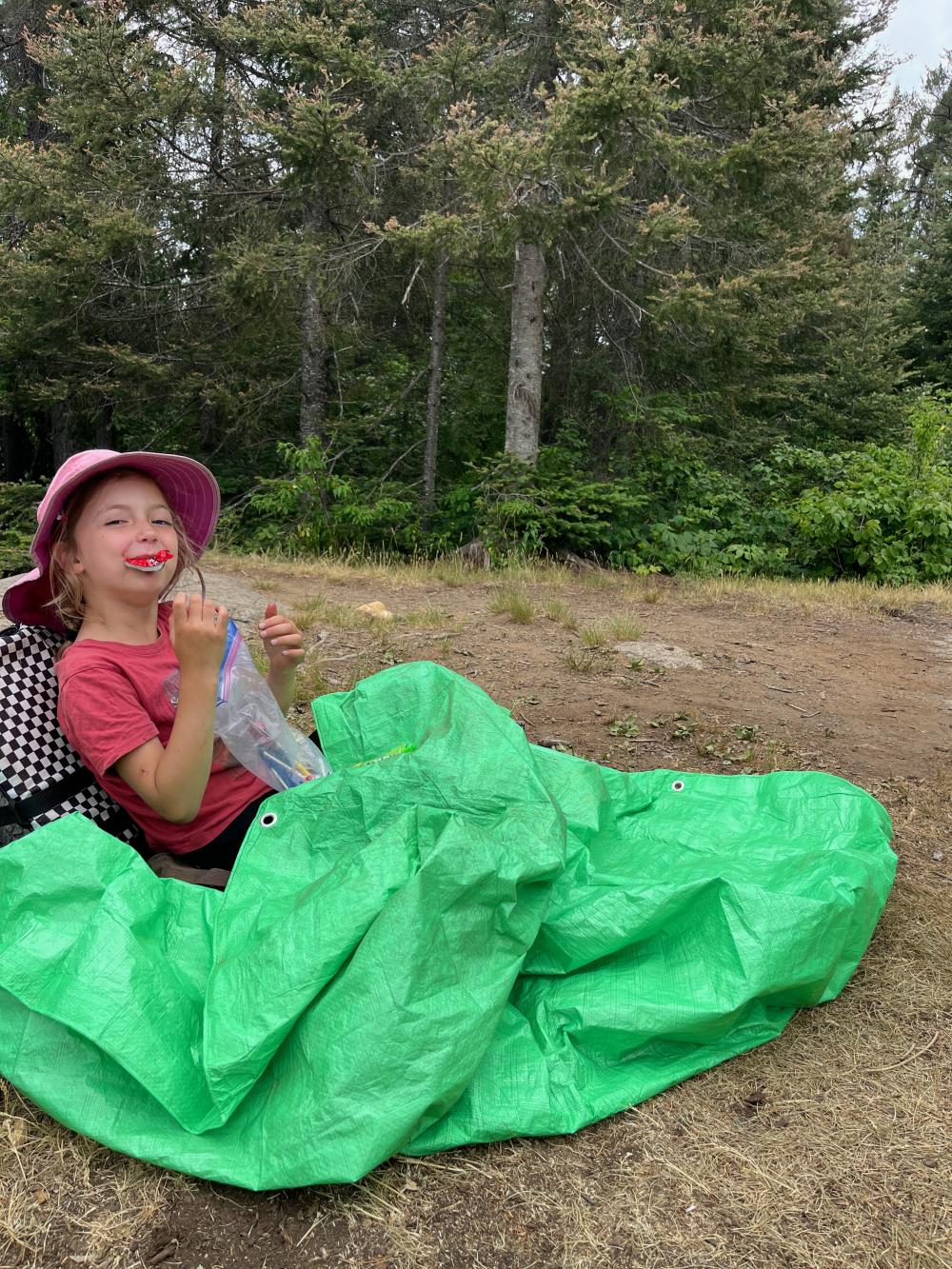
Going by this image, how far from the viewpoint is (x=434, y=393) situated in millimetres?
10508

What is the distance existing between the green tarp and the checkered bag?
0.65 feet

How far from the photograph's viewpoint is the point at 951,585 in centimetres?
778

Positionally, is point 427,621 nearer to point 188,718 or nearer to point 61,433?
point 188,718

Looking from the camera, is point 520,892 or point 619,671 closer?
point 520,892

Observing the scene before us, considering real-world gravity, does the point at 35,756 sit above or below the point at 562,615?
above

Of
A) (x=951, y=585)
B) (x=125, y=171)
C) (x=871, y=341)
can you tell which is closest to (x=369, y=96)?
(x=125, y=171)

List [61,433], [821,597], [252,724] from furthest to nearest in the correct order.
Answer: [61,433]
[821,597]
[252,724]

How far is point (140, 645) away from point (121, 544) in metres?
0.21

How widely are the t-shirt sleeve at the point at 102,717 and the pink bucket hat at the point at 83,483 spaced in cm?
27

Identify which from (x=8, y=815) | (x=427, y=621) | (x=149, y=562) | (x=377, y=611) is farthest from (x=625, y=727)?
(x=8, y=815)

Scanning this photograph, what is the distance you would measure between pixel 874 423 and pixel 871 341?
39.3 inches

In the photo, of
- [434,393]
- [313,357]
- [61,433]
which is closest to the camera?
[313,357]

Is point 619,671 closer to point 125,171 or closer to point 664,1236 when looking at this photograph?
point 664,1236

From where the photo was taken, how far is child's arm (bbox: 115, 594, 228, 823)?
1626 millimetres
